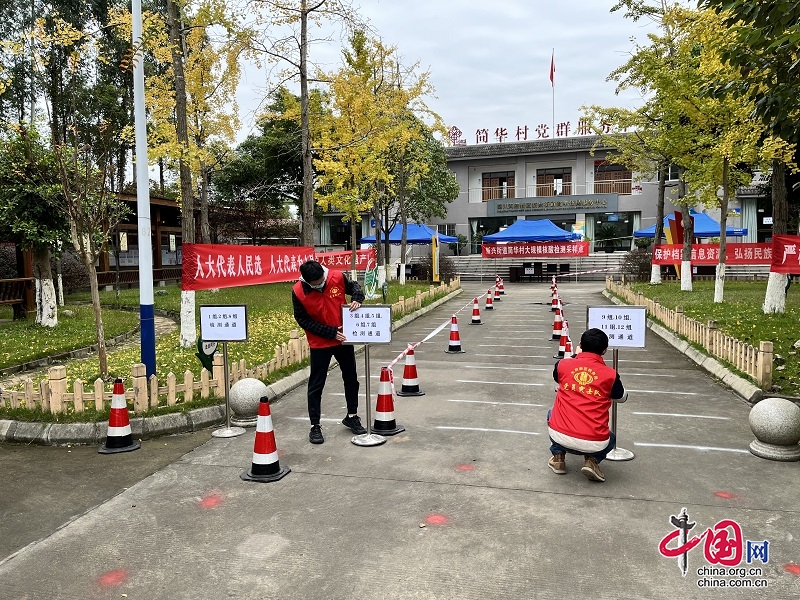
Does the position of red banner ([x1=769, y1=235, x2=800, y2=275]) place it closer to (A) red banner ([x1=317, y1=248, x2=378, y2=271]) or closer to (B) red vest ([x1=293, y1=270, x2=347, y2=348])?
(B) red vest ([x1=293, y1=270, x2=347, y2=348])

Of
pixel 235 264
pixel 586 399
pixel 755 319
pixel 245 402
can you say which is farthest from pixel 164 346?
pixel 755 319

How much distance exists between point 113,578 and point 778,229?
1730 cm

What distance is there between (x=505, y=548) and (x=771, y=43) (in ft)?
21.0

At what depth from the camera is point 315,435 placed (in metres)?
6.33

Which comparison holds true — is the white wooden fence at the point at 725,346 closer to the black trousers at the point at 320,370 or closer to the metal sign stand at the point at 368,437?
the metal sign stand at the point at 368,437

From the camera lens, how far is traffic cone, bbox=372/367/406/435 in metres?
6.54

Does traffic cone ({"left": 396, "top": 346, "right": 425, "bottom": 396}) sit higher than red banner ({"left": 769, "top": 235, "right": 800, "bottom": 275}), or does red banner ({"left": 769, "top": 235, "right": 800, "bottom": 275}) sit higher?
red banner ({"left": 769, "top": 235, "right": 800, "bottom": 275})

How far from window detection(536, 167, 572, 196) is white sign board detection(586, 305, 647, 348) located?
3949 centimetres

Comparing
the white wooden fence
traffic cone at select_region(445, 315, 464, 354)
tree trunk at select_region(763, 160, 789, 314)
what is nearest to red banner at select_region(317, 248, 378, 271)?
traffic cone at select_region(445, 315, 464, 354)

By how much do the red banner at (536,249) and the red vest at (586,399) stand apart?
3052cm

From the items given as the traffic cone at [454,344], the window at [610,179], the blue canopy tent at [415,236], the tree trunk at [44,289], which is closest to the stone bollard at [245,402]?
the traffic cone at [454,344]

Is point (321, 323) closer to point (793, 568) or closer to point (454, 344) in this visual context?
point (793, 568)

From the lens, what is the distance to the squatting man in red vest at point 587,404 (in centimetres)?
498

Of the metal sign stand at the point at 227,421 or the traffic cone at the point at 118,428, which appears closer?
the traffic cone at the point at 118,428
